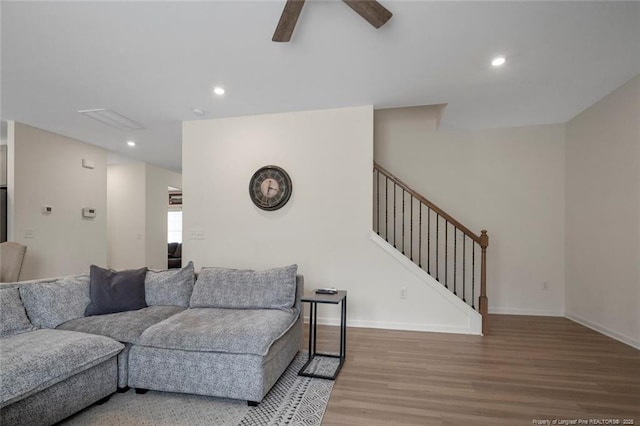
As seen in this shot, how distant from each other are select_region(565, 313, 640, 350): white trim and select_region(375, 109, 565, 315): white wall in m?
0.28

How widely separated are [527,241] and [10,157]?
280 inches

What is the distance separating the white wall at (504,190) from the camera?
4.20 metres

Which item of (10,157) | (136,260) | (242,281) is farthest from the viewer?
(136,260)

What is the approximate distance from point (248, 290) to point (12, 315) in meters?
1.53

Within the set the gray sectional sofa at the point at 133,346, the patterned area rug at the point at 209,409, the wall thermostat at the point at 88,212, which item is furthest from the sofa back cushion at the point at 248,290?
the wall thermostat at the point at 88,212

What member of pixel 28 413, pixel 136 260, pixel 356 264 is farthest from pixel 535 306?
pixel 136 260

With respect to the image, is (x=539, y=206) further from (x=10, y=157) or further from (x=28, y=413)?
(x=10, y=157)

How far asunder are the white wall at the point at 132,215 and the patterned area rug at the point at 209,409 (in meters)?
5.24

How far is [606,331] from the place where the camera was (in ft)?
10.9

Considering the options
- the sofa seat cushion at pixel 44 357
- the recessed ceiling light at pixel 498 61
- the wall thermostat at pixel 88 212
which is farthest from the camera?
the wall thermostat at pixel 88 212

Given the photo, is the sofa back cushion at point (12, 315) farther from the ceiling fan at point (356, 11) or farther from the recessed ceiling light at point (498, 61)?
the recessed ceiling light at point (498, 61)

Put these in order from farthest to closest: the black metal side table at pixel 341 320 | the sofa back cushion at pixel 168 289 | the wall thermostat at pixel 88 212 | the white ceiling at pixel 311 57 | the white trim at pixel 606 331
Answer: the wall thermostat at pixel 88 212
the white trim at pixel 606 331
the sofa back cushion at pixel 168 289
the black metal side table at pixel 341 320
the white ceiling at pixel 311 57

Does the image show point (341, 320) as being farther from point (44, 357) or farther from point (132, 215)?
point (132, 215)

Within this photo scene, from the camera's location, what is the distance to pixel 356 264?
3.65m
